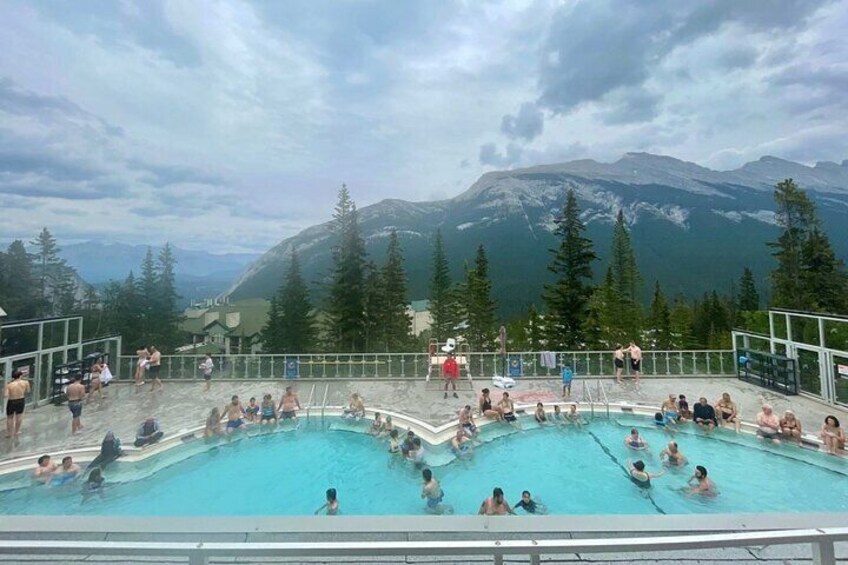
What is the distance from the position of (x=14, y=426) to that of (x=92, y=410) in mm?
2415

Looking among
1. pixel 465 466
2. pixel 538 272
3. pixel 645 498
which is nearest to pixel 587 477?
pixel 645 498

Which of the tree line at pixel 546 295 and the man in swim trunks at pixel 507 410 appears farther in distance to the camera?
the tree line at pixel 546 295

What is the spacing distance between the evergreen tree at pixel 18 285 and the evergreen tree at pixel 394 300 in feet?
91.1

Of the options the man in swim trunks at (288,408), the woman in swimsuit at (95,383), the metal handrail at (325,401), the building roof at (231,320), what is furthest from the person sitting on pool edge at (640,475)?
the building roof at (231,320)

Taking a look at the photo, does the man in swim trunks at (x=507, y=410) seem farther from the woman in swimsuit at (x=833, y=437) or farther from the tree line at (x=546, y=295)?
the tree line at (x=546, y=295)

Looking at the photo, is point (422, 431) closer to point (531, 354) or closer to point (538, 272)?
point (531, 354)

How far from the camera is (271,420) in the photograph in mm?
12305

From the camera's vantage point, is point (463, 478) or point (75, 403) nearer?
point (463, 478)

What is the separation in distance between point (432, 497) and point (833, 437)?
931 cm

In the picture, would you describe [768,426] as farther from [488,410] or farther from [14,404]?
[14,404]

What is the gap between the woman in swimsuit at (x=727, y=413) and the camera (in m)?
11.4

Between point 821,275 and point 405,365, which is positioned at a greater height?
point 821,275

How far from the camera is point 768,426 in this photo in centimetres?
1068

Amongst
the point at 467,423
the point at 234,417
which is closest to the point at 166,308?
the point at 234,417
